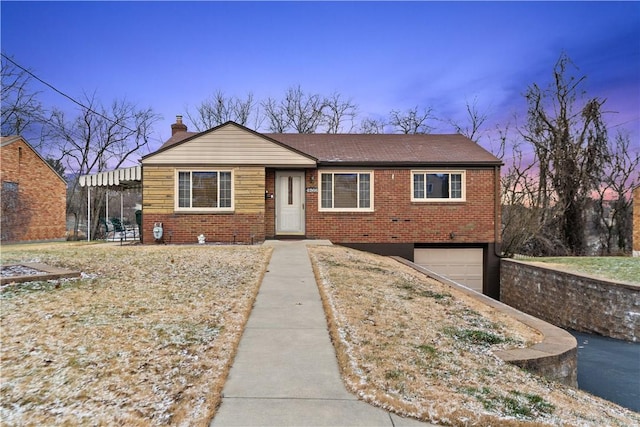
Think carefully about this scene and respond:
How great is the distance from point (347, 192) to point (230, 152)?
426 cm

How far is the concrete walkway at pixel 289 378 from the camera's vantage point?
8.96 feet

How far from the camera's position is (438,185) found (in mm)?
13406

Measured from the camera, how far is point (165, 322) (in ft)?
15.4

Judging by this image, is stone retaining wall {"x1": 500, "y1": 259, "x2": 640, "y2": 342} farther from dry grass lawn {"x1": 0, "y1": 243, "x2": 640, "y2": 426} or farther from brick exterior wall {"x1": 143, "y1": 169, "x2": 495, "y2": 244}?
dry grass lawn {"x1": 0, "y1": 243, "x2": 640, "y2": 426}

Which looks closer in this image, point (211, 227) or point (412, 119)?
point (211, 227)

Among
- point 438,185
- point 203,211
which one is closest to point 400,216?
point 438,185

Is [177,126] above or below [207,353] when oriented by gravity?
above

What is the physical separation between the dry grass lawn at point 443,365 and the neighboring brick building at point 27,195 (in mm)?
20101

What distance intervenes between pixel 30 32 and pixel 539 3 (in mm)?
17154

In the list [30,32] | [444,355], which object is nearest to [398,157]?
[444,355]

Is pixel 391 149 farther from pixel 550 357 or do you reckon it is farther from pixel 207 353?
pixel 207 353

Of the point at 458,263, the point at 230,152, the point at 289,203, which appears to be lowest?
the point at 458,263

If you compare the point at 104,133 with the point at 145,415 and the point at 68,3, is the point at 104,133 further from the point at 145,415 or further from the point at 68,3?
the point at 145,415

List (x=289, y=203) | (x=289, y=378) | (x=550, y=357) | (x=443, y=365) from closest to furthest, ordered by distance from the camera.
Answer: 1. (x=289, y=378)
2. (x=443, y=365)
3. (x=550, y=357)
4. (x=289, y=203)
